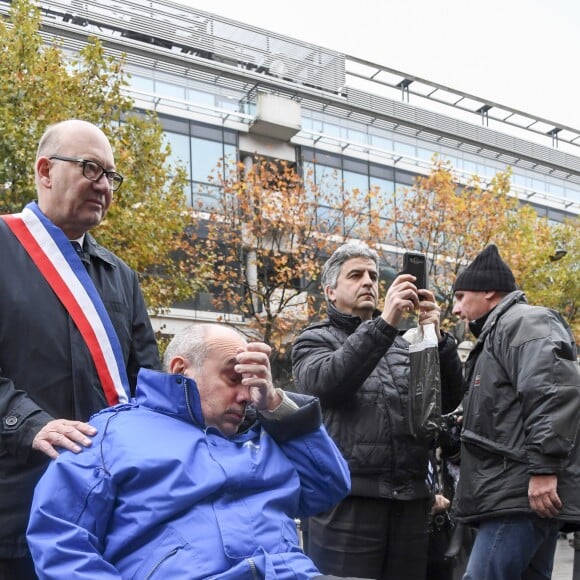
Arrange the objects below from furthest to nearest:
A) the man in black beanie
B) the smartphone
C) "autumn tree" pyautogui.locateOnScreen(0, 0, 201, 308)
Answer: "autumn tree" pyautogui.locateOnScreen(0, 0, 201, 308), the smartphone, the man in black beanie

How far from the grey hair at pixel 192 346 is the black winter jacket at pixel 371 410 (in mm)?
1087

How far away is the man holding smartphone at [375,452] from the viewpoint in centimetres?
397

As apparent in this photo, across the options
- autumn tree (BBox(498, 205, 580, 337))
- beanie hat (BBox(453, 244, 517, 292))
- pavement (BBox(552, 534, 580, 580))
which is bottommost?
pavement (BBox(552, 534, 580, 580))

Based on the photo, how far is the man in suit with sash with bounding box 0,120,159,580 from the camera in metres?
2.84

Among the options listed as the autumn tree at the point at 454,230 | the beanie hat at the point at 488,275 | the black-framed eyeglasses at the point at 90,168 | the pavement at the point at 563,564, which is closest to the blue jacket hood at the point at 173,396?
the black-framed eyeglasses at the point at 90,168

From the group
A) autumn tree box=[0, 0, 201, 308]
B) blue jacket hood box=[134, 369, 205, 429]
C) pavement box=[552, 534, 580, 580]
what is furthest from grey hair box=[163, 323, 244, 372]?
autumn tree box=[0, 0, 201, 308]

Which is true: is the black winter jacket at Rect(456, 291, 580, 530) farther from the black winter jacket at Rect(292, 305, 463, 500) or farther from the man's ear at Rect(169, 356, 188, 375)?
the man's ear at Rect(169, 356, 188, 375)

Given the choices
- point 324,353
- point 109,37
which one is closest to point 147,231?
point 324,353

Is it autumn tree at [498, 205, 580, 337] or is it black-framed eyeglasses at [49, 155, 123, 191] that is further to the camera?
autumn tree at [498, 205, 580, 337]

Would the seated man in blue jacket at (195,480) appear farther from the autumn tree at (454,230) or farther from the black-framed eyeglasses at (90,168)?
the autumn tree at (454,230)

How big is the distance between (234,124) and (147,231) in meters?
15.7

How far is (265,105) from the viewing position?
108 feet

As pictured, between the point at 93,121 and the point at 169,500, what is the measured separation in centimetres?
1587

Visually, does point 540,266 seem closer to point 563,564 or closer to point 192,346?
point 563,564
